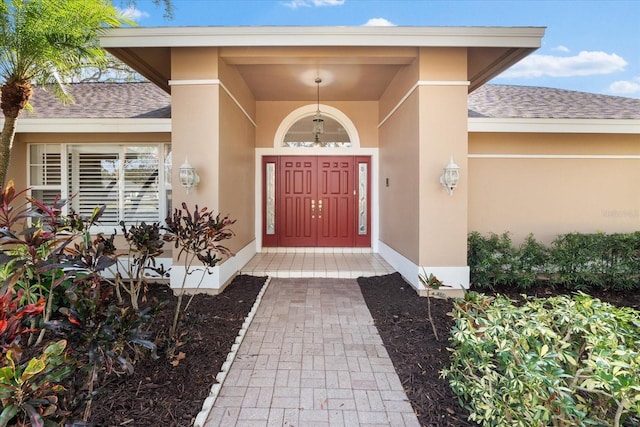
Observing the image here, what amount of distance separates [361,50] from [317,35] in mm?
722

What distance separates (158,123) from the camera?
6.38 metres

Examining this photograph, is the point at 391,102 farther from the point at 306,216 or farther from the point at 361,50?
the point at 306,216

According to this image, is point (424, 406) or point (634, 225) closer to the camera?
point (424, 406)

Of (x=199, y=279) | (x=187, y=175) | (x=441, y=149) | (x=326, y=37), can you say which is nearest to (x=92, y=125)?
(x=187, y=175)

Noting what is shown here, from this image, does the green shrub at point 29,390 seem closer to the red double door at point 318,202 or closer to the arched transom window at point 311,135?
the red double door at point 318,202

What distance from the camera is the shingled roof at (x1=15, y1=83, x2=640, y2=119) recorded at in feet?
22.2

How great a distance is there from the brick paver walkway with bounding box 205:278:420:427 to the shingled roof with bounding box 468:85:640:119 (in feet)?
17.3

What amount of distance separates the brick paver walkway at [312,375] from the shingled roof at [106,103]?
16.7ft

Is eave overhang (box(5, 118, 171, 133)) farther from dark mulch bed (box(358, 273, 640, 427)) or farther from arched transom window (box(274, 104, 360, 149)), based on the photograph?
dark mulch bed (box(358, 273, 640, 427))

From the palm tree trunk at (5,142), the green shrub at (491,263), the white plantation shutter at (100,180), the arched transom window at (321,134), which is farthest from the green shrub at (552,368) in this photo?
the white plantation shutter at (100,180)

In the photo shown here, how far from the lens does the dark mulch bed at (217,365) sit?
2.30m

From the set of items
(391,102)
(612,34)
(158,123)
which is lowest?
(158,123)


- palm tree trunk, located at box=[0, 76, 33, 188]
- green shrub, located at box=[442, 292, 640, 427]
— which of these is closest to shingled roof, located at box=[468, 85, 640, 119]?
green shrub, located at box=[442, 292, 640, 427]

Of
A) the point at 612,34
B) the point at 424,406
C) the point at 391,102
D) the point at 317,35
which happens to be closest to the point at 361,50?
the point at 317,35
